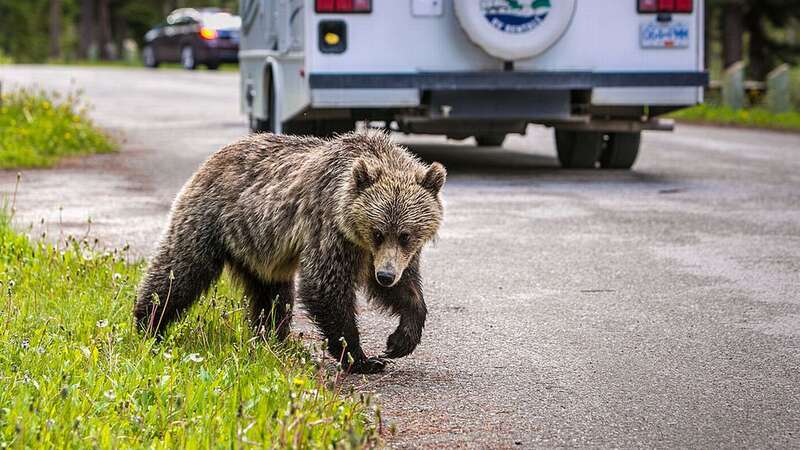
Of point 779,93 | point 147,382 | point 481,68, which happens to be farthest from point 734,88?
point 147,382

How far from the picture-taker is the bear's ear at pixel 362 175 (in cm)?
574

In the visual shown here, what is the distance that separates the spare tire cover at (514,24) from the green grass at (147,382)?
18.0 feet

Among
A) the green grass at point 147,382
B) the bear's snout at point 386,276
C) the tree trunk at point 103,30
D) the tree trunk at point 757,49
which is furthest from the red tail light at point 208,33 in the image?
the bear's snout at point 386,276

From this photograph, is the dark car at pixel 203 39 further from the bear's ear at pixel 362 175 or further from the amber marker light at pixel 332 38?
the bear's ear at pixel 362 175

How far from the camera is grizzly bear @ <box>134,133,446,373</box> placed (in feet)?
18.8

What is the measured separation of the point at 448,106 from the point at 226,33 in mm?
29525

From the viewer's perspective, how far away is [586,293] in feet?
25.2

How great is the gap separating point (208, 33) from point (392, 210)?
35.9 m

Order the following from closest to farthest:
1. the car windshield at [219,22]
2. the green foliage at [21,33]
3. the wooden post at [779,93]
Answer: the wooden post at [779,93]
the car windshield at [219,22]
the green foliage at [21,33]

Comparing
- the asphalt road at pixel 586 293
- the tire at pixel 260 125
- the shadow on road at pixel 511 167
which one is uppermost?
the tire at pixel 260 125

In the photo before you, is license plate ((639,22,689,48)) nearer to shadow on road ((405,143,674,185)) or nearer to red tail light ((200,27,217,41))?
shadow on road ((405,143,674,185))

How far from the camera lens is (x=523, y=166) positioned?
14.6m

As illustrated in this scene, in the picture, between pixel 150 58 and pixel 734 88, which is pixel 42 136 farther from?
pixel 150 58

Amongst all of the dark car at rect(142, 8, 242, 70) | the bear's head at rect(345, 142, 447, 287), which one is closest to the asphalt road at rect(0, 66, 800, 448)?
the bear's head at rect(345, 142, 447, 287)
